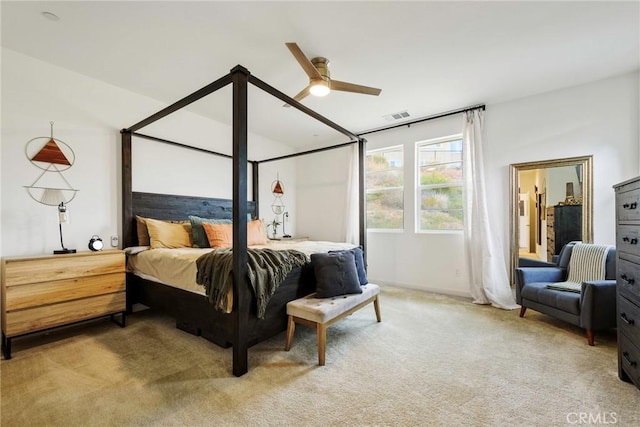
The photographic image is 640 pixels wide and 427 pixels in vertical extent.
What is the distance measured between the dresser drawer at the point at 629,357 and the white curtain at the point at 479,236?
1523mm

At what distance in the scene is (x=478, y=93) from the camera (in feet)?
10.9

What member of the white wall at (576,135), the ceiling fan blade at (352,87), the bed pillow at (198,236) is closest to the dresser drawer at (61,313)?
the bed pillow at (198,236)

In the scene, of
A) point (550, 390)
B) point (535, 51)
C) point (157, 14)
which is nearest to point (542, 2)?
point (535, 51)

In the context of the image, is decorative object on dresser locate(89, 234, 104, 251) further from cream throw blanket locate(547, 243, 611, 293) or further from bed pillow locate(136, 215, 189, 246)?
cream throw blanket locate(547, 243, 611, 293)

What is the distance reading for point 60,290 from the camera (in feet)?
7.82

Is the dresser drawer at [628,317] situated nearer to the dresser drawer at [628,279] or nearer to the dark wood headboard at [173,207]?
the dresser drawer at [628,279]

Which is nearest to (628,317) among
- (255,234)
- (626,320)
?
(626,320)

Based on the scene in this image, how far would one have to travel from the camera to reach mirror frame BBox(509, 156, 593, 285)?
3.03 meters

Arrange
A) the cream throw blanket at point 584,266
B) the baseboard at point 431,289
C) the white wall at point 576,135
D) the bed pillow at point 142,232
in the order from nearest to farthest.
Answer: the cream throw blanket at point 584,266 < the white wall at point 576,135 < the bed pillow at point 142,232 < the baseboard at point 431,289

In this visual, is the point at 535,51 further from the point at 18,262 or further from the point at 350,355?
the point at 18,262

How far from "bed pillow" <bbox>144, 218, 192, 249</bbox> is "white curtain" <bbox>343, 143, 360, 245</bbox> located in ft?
8.45

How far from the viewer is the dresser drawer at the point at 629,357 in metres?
1.63

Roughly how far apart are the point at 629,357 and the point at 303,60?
308cm

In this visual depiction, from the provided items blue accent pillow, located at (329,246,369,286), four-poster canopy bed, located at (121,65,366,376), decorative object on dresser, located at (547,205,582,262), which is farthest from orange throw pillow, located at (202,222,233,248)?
decorative object on dresser, located at (547,205,582,262)
